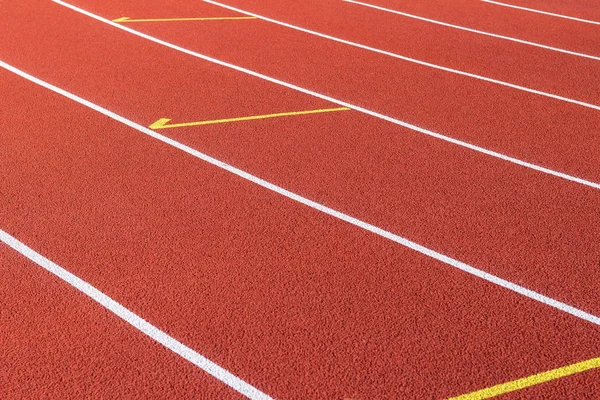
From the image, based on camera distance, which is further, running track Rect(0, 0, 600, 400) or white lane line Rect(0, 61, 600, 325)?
white lane line Rect(0, 61, 600, 325)

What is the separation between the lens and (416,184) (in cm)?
579

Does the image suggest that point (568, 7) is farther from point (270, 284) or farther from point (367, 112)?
point (270, 284)

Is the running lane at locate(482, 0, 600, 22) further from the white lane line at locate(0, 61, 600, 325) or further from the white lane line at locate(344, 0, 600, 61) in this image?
the white lane line at locate(0, 61, 600, 325)

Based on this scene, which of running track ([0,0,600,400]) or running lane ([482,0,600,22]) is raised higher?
running lane ([482,0,600,22])

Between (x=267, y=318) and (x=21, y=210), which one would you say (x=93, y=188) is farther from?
(x=267, y=318)

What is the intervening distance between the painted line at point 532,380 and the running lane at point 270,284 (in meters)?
0.05

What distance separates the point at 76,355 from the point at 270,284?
3.66 ft

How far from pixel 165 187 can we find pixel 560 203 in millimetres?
2647

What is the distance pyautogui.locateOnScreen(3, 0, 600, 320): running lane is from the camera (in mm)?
4902

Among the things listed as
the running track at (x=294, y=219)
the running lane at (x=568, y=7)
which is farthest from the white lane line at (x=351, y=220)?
the running lane at (x=568, y=7)

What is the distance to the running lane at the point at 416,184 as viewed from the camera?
4902 mm

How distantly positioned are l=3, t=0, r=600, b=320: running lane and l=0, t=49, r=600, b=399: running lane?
0.28m

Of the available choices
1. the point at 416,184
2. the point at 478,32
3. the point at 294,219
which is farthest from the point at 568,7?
the point at 294,219

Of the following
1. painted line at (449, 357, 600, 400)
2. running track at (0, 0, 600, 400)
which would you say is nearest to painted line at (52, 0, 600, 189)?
running track at (0, 0, 600, 400)
